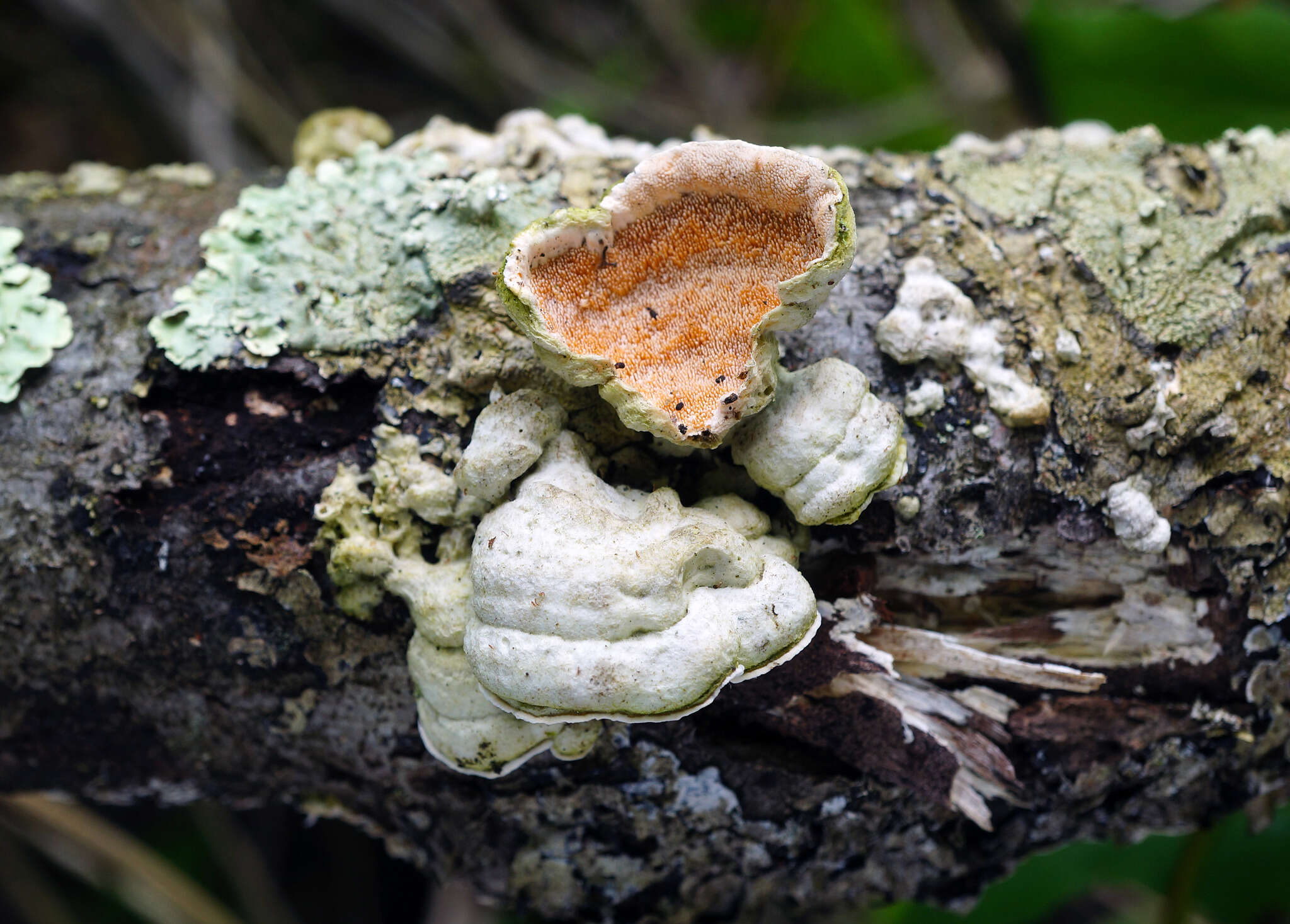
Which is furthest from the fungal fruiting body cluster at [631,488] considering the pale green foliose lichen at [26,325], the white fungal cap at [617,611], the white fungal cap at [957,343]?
the pale green foliose lichen at [26,325]

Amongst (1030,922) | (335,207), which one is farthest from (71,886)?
(1030,922)

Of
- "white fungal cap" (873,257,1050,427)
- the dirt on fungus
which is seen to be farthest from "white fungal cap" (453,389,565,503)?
"white fungal cap" (873,257,1050,427)

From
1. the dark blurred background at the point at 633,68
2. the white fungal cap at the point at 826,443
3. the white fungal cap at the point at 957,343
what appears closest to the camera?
the white fungal cap at the point at 826,443

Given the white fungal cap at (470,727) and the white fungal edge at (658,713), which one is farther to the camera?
the white fungal cap at (470,727)

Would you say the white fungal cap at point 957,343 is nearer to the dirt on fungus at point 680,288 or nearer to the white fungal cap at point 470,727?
the dirt on fungus at point 680,288

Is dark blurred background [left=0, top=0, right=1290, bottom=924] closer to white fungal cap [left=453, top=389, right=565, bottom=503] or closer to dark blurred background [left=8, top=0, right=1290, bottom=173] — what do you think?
dark blurred background [left=8, top=0, right=1290, bottom=173]

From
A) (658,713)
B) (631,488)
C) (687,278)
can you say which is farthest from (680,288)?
(658,713)

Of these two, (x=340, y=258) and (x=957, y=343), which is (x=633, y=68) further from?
(x=957, y=343)
